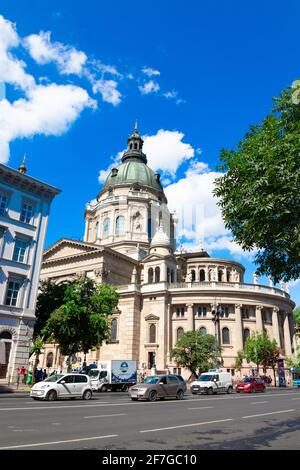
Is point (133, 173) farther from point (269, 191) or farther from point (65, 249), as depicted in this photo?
point (269, 191)

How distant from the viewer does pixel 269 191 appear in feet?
41.5

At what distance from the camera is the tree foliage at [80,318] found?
3200 cm

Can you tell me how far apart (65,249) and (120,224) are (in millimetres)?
13222

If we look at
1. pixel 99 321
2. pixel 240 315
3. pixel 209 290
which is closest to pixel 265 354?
pixel 240 315

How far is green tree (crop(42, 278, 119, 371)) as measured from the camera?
32.0 metres

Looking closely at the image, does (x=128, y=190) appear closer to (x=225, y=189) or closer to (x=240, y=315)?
(x=240, y=315)

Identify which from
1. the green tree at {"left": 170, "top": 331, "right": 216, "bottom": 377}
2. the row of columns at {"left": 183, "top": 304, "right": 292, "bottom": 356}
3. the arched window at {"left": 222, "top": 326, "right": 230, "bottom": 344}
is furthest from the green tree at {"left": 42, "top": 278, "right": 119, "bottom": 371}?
the arched window at {"left": 222, "top": 326, "right": 230, "bottom": 344}

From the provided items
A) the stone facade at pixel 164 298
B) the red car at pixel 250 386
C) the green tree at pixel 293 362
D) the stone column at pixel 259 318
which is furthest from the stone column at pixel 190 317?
the red car at pixel 250 386

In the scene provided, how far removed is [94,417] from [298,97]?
11401 mm

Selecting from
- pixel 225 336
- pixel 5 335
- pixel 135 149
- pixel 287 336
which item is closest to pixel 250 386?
pixel 225 336

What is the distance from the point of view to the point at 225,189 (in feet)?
47.9

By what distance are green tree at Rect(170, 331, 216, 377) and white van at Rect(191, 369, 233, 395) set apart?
28.7ft
